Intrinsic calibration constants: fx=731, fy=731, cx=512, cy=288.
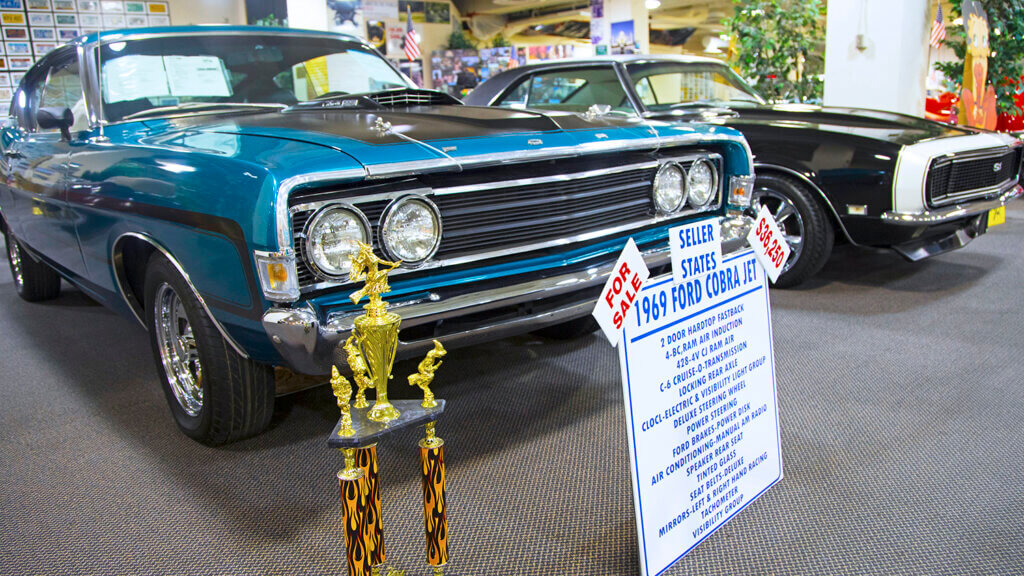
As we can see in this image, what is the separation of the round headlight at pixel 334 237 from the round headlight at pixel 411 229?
2.7 inches

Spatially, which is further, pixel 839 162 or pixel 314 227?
pixel 839 162

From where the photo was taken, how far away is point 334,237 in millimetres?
1867

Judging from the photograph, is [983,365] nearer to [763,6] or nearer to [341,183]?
[341,183]

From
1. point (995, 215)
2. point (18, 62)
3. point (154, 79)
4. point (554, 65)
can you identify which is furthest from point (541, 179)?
→ point (18, 62)

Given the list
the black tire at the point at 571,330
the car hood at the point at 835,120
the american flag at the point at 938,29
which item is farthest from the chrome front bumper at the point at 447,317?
the american flag at the point at 938,29

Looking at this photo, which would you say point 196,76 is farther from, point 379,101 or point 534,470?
point 534,470

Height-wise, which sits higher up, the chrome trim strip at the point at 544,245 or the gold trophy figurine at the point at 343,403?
the chrome trim strip at the point at 544,245

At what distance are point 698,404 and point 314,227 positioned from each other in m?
1.05

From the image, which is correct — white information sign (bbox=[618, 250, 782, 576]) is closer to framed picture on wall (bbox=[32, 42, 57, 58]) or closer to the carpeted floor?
the carpeted floor

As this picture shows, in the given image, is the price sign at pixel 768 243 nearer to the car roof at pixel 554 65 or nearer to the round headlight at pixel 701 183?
the round headlight at pixel 701 183

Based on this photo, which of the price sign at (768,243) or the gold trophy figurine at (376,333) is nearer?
the gold trophy figurine at (376,333)

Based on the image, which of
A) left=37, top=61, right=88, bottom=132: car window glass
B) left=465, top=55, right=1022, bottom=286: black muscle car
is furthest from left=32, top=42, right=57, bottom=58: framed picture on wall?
left=465, top=55, right=1022, bottom=286: black muscle car

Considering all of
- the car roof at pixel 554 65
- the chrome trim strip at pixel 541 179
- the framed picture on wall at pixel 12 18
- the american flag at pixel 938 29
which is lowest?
the chrome trim strip at pixel 541 179

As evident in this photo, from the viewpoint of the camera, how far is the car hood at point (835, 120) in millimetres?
3951
